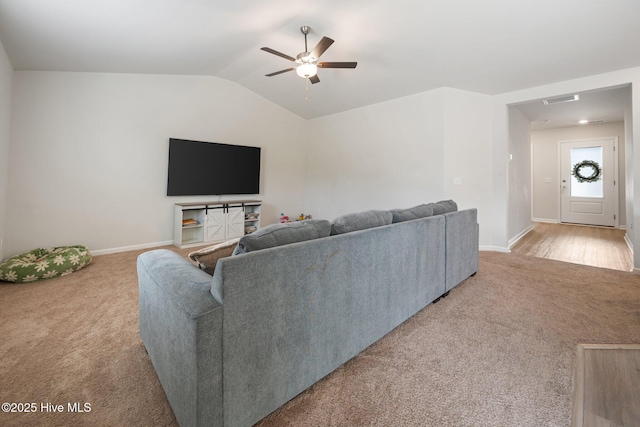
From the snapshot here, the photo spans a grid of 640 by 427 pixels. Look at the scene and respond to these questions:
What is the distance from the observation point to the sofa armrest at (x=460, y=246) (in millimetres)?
2482

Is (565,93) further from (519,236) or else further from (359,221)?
(359,221)

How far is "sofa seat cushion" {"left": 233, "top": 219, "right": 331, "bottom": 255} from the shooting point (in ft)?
3.88

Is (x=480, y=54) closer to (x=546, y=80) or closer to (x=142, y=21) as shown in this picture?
(x=546, y=80)

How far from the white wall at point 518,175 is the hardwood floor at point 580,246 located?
0.28 meters

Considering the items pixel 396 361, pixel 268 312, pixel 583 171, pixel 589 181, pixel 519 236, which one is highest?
pixel 583 171

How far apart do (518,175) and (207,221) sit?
5809 mm

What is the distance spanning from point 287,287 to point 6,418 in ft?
4.44

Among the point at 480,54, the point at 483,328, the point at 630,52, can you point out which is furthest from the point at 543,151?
the point at 483,328

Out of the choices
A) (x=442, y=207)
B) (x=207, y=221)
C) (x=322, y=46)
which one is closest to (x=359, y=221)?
(x=442, y=207)

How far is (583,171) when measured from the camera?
6730mm

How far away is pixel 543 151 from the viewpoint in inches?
287

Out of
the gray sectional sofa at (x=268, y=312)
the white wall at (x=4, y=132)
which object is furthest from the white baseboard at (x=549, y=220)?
the white wall at (x=4, y=132)

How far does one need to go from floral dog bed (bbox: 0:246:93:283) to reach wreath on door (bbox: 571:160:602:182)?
10060 mm

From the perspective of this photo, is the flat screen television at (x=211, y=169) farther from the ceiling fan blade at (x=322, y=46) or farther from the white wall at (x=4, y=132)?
the ceiling fan blade at (x=322, y=46)
